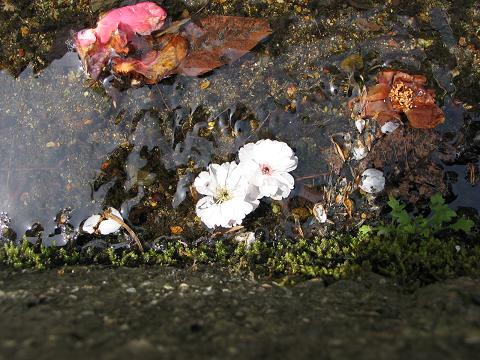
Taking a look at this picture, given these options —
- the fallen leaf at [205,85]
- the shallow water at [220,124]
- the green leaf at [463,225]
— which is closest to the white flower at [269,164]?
the shallow water at [220,124]

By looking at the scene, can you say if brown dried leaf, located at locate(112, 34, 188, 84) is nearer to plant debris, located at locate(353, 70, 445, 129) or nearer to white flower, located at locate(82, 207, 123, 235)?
white flower, located at locate(82, 207, 123, 235)

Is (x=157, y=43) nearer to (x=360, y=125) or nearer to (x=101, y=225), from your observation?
(x=101, y=225)


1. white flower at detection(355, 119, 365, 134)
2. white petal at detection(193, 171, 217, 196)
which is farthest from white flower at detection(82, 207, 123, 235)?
white flower at detection(355, 119, 365, 134)

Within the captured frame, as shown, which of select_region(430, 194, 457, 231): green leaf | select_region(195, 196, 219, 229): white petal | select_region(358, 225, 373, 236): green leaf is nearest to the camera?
select_region(430, 194, 457, 231): green leaf

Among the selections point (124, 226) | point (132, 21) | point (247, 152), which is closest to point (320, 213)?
point (247, 152)

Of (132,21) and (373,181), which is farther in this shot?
(132,21)

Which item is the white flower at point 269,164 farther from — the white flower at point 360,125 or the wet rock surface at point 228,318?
the wet rock surface at point 228,318
